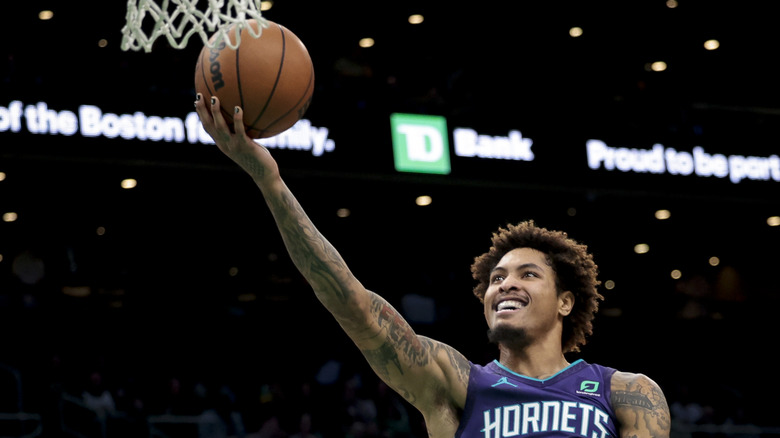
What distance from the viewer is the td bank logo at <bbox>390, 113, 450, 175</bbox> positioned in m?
10.4

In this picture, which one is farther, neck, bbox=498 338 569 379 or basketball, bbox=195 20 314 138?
neck, bbox=498 338 569 379

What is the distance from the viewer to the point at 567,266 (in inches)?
146


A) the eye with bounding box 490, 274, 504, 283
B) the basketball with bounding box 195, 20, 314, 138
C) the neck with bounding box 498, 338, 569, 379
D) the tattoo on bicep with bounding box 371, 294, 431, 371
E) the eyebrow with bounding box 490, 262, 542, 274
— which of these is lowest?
the neck with bounding box 498, 338, 569, 379

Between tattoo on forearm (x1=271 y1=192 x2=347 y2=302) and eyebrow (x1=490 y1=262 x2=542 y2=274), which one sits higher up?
tattoo on forearm (x1=271 y1=192 x2=347 y2=302)

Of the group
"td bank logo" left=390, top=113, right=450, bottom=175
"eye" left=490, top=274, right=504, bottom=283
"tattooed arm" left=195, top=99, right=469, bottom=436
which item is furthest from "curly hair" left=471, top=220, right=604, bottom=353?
"td bank logo" left=390, top=113, right=450, bottom=175

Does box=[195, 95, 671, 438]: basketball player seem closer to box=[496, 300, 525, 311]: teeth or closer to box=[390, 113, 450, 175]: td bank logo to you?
box=[496, 300, 525, 311]: teeth

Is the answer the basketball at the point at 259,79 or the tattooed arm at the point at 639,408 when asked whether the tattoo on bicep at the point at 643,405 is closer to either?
the tattooed arm at the point at 639,408

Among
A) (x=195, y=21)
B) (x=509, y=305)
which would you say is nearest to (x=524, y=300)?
(x=509, y=305)

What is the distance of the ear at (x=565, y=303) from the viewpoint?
143 inches

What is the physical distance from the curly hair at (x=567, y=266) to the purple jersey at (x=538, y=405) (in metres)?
0.32

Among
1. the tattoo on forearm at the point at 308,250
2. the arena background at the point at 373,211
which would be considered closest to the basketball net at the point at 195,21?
the tattoo on forearm at the point at 308,250

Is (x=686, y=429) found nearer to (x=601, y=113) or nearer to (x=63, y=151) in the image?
(x=601, y=113)

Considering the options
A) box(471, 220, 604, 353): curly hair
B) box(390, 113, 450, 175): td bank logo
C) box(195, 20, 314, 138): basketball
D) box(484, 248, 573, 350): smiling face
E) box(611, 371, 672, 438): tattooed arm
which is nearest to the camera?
box(195, 20, 314, 138): basketball

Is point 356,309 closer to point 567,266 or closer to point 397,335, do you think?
point 397,335
